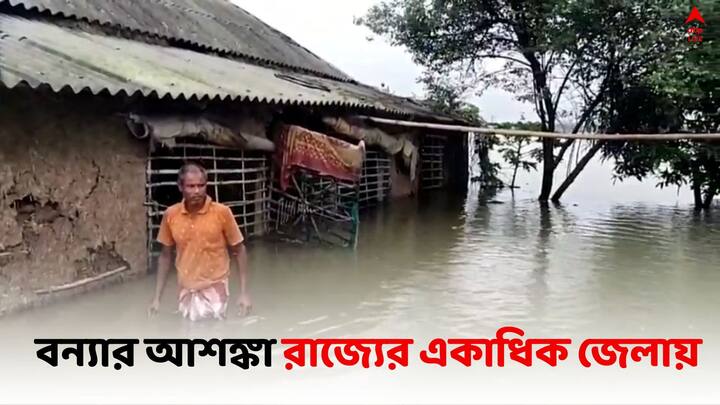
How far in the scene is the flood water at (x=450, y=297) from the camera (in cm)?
477

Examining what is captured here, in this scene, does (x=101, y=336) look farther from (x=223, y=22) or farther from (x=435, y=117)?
(x=435, y=117)

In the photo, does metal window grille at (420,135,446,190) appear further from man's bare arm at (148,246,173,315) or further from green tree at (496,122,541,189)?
man's bare arm at (148,246,173,315)

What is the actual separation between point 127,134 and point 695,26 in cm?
880

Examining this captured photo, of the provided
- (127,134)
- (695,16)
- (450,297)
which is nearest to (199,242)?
(127,134)

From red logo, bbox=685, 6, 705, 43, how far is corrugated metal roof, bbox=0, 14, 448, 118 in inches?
210

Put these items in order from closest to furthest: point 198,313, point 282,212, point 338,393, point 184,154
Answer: point 338,393 < point 198,313 < point 184,154 < point 282,212

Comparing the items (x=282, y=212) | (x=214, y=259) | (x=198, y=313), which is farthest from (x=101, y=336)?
(x=282, y=212)

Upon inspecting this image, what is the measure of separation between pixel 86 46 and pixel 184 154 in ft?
5.28

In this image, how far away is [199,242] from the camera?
14.8 ft

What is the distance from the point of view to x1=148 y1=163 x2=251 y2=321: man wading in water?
4441mm

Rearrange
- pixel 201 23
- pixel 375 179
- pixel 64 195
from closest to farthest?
pixel 64 195 → pixel 201 23 → pixel 375 179

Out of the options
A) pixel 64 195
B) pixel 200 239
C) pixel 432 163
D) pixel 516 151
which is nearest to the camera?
pixel 200 239

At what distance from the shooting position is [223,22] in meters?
12.1

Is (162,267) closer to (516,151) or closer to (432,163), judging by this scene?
(432,163)
